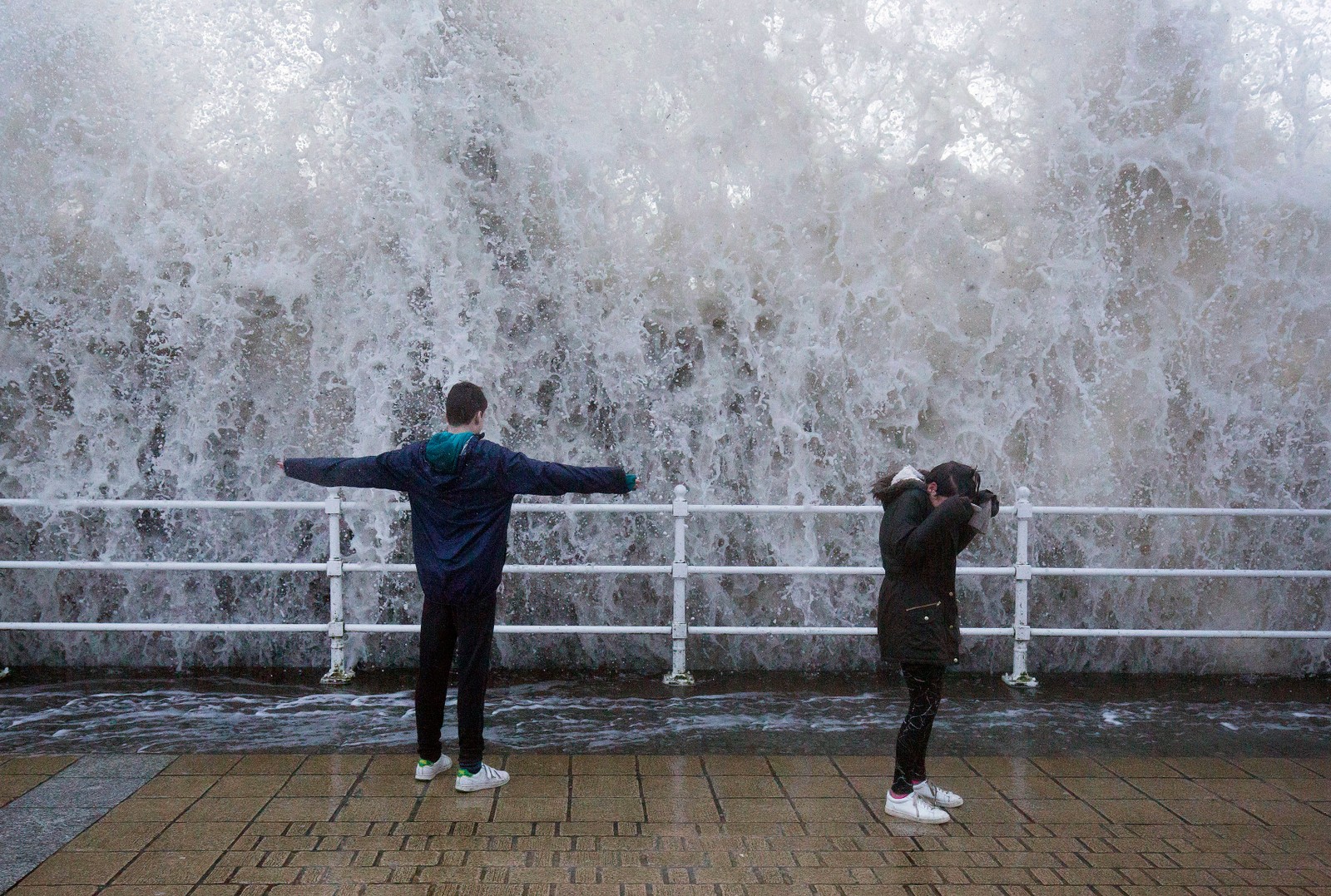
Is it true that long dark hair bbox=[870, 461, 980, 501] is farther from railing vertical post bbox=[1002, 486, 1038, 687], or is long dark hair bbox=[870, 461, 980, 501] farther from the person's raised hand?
railing vertical post bbox=[1002, 486, 1038, 687]

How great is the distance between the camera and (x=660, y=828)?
418 cm

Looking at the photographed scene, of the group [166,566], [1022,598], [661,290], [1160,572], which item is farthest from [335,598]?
[1160,572]

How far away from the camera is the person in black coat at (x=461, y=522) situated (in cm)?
442

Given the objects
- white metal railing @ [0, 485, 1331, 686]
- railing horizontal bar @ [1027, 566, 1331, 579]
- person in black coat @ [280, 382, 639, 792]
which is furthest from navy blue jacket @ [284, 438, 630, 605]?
railing horizontal bar @ [1027, 566, 1331, 579]

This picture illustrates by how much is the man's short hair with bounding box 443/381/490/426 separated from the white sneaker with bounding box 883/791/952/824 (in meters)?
2.40

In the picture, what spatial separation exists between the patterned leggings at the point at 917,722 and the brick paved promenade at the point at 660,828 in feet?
0.71

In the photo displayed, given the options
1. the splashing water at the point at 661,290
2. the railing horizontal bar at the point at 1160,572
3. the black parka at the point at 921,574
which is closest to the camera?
the black parka at the point at 921,574

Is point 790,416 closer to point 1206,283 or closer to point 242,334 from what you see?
point 1206,283

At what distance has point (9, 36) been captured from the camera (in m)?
8.66

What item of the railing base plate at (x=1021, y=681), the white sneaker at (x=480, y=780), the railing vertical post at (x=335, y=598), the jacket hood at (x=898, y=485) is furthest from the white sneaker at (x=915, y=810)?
the railing vertical post at (x=335, y=598)

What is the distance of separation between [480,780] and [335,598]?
7.83ft

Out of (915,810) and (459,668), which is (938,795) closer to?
(915,810)

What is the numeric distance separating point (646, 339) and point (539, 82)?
2.31m

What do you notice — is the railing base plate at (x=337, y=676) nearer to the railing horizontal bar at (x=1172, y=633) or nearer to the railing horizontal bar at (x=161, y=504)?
the railing horizontal bar at (x=161, y=504)
